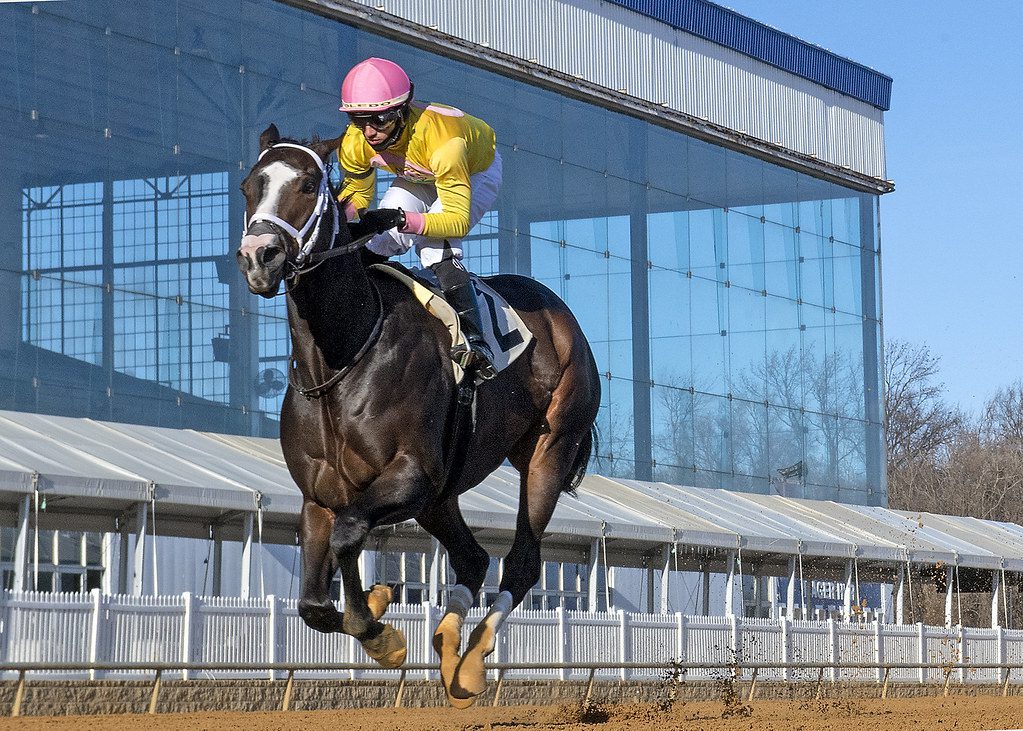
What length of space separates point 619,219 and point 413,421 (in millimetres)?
25678

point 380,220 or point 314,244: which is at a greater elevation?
point 380,220

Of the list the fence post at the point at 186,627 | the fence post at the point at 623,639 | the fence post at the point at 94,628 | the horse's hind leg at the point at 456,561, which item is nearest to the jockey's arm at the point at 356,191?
the horse's hind leg at the point at 456,561

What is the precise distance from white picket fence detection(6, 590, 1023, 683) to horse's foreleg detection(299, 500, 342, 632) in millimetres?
9168

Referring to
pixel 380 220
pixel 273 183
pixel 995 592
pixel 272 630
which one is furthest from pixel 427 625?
pixel 995 592

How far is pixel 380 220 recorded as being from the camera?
721 cm

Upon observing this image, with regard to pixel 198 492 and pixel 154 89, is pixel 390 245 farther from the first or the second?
pixel 154 89

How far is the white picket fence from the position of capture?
→ 1612 centimetres

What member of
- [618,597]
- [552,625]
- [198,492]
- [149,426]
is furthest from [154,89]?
[618,597]

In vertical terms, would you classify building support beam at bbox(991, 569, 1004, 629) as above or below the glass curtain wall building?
below

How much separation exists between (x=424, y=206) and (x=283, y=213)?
5.08 ft

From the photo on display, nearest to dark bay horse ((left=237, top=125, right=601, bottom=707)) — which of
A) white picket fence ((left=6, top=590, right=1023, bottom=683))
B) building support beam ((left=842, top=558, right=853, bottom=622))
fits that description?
white picket fence ((left=6, top=590, right=1023, bottom=683))

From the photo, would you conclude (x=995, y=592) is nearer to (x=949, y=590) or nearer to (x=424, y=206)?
(x=949, y=590)

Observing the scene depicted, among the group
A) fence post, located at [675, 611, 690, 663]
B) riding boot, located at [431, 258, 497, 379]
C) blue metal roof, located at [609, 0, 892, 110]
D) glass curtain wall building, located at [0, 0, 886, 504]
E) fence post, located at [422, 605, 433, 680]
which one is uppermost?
blue metal roof, located at [609, 0, 892, 110]

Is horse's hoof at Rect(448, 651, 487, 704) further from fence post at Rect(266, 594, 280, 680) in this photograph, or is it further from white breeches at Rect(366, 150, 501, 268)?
fence post at Rect(266, 594, 280, 680)
